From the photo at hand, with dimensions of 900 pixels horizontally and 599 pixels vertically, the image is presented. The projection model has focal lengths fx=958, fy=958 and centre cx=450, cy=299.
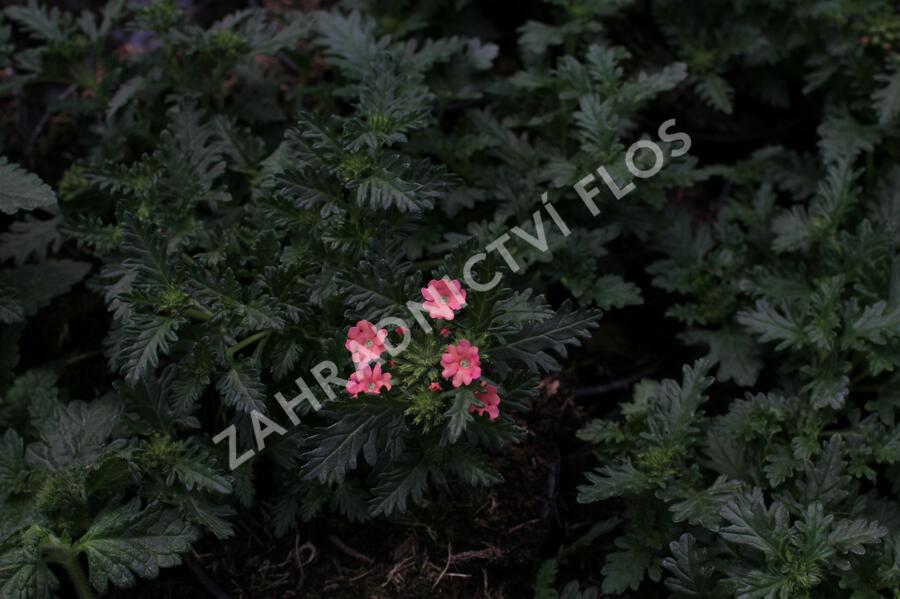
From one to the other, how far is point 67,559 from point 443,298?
1135 mm

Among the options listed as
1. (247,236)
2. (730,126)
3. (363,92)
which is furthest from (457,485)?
(730,126)

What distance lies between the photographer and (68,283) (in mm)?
2928

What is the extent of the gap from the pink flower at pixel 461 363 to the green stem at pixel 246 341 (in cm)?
54

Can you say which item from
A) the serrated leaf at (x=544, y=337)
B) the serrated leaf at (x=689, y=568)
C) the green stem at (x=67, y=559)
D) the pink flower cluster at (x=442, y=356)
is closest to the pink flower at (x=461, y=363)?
the pink flower cluster at (x=442, y=356)

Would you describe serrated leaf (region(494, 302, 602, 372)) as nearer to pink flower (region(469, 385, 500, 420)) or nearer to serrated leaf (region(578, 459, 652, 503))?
pink flower (region(469, 385, 500, 420))

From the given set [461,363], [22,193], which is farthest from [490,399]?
[22,193]

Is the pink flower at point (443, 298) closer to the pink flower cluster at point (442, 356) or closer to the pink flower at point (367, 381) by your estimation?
the pink flower cluster at point (442, 356)

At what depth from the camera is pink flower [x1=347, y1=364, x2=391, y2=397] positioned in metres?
2.20

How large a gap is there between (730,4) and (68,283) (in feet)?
8.16

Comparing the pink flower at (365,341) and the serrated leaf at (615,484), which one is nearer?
the pink flower at (365,341)

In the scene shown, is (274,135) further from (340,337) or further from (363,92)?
(340,337)

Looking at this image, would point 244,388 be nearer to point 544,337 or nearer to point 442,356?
point 442,356

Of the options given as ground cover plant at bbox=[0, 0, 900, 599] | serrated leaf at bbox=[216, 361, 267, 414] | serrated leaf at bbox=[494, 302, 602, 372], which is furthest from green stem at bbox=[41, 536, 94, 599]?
serrated leaf at bbox=[494, 302, 602, 372]

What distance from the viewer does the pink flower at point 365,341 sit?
2.23 meters
